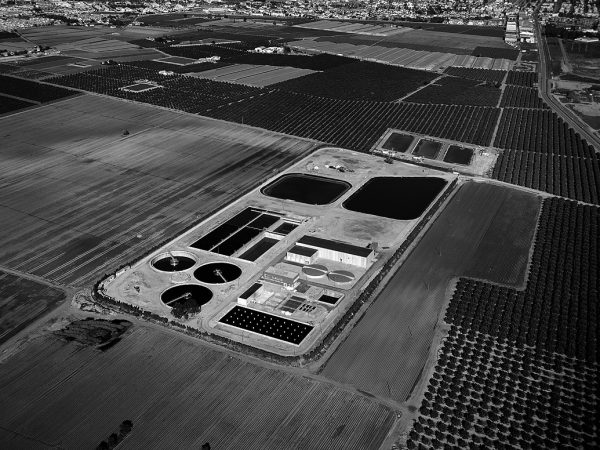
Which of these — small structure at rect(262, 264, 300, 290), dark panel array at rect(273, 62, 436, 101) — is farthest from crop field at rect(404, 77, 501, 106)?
small structure at rect(262, 264, 300, 290)

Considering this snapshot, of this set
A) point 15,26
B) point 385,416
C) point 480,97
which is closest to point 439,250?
point 385,416

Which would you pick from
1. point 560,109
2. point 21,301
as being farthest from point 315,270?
point 560,109

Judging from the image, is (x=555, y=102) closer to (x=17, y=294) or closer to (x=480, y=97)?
(x=480, y=97)

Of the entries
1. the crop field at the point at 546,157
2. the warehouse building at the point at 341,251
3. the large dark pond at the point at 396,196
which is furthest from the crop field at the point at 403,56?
the warehouse building at the point at 341,251

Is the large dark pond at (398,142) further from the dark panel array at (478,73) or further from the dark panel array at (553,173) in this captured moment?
the dark panel array at (478,73)

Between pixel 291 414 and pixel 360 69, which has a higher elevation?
pixel 360 69

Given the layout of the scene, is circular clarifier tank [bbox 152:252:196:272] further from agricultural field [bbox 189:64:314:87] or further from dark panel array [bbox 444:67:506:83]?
dark panel array [bbox 444:67:506:83]
